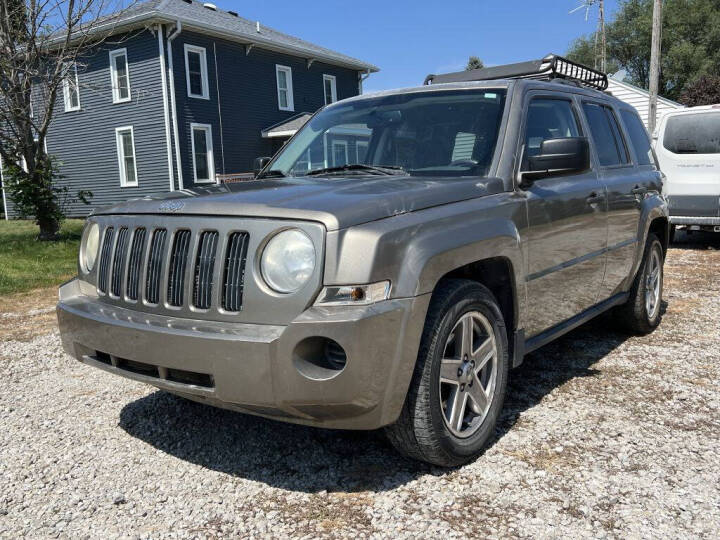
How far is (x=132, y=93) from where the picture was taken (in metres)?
20.4

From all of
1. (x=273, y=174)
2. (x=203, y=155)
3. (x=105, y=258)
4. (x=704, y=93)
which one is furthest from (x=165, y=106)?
(x=704, y=93)

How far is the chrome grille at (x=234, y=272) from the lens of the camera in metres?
2.64

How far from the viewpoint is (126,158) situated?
845 inches

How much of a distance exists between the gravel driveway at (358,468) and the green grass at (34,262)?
5.13 m

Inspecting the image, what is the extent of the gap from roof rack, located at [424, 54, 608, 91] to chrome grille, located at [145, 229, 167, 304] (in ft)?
8.70

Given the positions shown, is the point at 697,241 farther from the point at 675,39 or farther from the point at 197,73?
the point at 675,39

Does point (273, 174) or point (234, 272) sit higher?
point (273, 174)

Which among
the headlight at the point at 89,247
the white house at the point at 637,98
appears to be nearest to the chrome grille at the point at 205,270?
the headlight at the point at 89,247

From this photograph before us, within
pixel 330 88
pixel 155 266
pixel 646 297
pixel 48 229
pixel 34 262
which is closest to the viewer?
pixel 155 266

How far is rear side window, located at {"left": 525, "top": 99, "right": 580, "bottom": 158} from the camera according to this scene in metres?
3.79

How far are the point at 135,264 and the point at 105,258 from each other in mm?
276

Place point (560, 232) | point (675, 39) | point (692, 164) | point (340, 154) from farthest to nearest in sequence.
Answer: point (675, 39) < point (692, 164) < point (340, 154) < point (560, 232)

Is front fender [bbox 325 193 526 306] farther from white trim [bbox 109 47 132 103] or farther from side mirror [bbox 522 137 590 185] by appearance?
white trim [bbox 109 47 132 103]

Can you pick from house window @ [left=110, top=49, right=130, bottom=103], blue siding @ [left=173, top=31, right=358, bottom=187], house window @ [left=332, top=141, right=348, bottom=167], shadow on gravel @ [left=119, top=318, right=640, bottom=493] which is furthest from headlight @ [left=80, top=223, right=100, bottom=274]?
house window @ [left=110, top=49, right=130, bottom=103]
